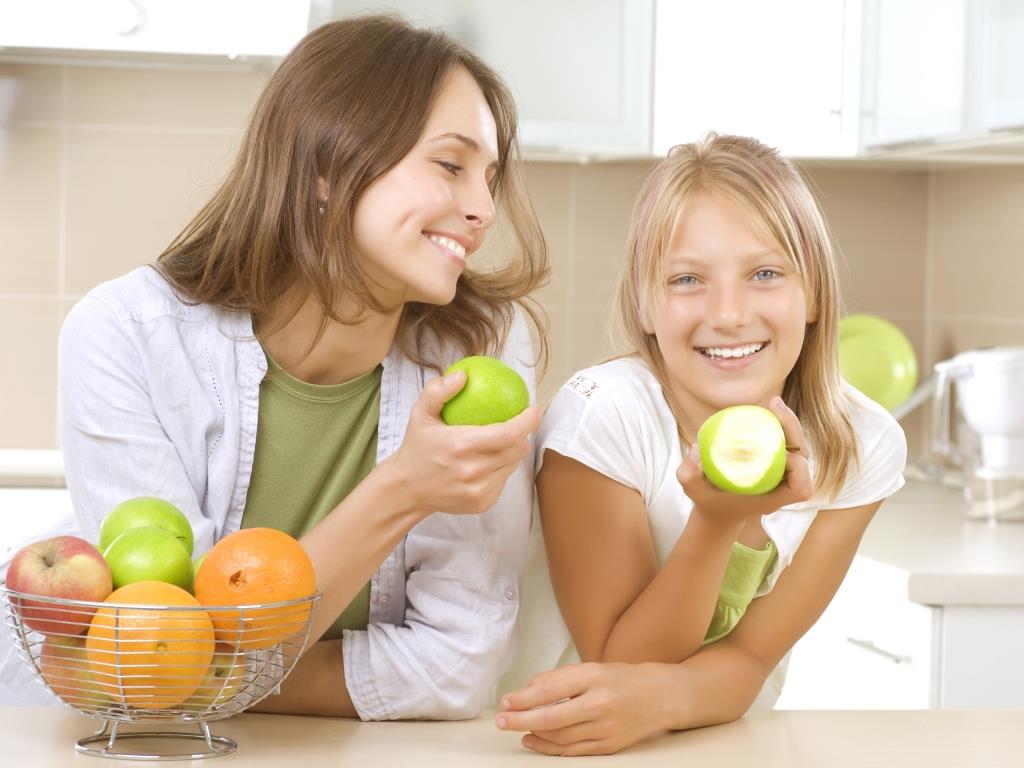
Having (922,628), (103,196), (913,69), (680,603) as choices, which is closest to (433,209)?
(680,603)

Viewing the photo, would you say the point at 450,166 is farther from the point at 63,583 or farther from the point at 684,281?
the point at 63,583

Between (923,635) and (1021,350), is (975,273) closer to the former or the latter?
(1021,350)

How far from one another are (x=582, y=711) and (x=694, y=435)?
52 cm

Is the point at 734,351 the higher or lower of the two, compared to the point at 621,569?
higher

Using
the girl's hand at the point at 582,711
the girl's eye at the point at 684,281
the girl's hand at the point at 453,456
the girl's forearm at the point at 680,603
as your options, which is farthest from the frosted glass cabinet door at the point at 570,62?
the girl's hand at the point at 582,711

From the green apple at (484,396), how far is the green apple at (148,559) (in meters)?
0.27

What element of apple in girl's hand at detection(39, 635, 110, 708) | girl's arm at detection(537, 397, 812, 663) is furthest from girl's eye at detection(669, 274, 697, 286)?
apple in girl's hand at detection(39, 635, 110, 708)

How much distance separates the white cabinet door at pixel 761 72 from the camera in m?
2.65

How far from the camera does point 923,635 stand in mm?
2031

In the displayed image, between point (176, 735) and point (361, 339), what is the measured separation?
1.54 ft

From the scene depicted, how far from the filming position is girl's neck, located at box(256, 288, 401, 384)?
1331 millimetres

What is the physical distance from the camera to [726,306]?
1418 mm

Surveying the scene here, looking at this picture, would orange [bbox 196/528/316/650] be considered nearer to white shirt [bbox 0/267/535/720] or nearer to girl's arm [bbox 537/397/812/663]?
white shirt [bbox 0/267/535/720]

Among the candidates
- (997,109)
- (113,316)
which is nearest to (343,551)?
(113,316)
